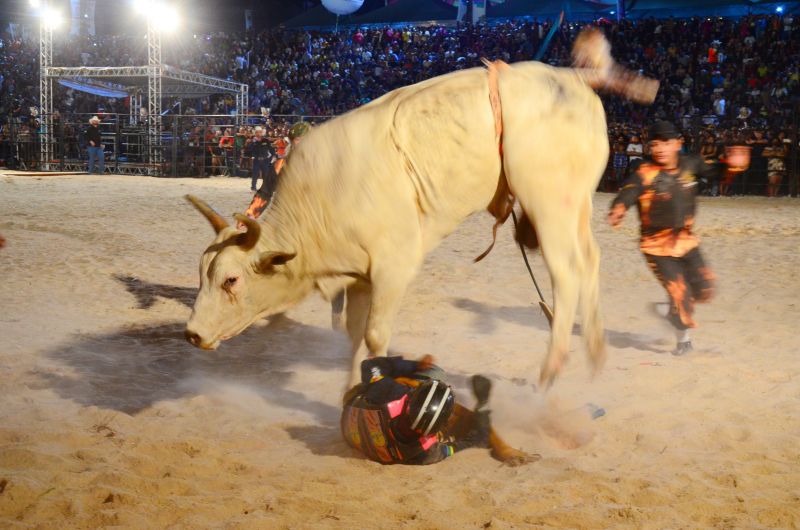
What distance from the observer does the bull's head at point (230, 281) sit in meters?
4.33

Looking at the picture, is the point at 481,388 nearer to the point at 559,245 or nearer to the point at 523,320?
the point at 559,245

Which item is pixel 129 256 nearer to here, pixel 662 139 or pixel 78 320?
pixel 78 320

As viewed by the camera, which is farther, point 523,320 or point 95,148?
point 95,148

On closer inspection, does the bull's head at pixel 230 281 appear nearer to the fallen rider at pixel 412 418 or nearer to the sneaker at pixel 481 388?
the fallen rider at pixel 412 418

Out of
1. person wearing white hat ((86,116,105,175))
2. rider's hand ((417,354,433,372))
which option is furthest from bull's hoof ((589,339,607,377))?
person wearing white hat ((86,116,105,175))

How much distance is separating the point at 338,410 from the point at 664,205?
2.95 m

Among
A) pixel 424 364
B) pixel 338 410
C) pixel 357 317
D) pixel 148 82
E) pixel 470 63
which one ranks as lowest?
pixel 338 410

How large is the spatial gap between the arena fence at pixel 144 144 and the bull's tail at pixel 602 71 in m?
19.1

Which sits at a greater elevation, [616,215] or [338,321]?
[616,215]

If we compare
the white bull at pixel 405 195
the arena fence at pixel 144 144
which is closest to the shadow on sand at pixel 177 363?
the white bull at pixel 405 195

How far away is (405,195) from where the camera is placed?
448cm

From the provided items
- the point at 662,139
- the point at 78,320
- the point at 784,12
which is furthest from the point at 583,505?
the point at 784,12

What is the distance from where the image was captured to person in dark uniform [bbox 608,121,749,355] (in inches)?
246

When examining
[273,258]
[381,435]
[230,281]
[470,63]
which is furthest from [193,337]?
[470,63]
